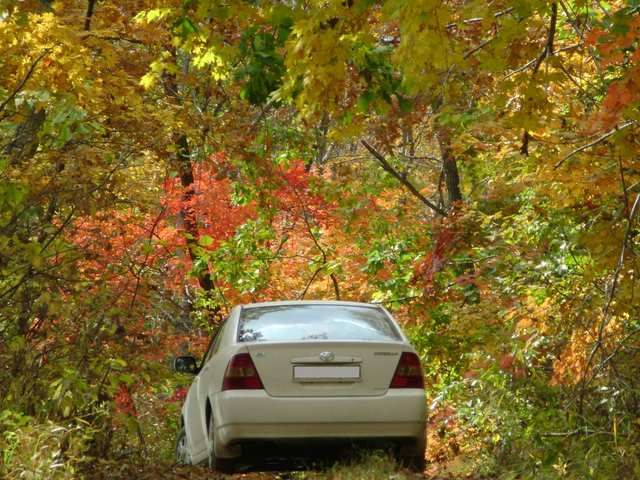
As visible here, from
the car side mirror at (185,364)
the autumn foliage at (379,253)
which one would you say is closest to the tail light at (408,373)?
the autumn foliage at (379,253)

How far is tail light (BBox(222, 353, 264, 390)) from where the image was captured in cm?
773

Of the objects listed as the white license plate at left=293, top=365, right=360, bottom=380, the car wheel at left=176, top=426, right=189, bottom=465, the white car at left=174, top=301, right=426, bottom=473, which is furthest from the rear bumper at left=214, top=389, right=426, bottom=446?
the car wheel at left=176, top=426, right=189, bottom=465

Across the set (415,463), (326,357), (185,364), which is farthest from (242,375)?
(185,364)

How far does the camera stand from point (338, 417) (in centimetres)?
772

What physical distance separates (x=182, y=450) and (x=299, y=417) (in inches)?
118

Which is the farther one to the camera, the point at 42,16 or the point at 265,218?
the point at 265,218

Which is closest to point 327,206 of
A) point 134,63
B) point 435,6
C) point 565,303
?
point 134,63

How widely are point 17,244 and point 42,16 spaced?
2.26m

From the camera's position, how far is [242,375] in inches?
305

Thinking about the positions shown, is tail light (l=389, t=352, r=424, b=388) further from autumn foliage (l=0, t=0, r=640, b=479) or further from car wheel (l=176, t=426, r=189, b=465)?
car wheel (l=176, t=426, r=189, b=465)

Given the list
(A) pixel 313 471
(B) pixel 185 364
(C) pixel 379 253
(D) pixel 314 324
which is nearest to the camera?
(D) pixel 314 324

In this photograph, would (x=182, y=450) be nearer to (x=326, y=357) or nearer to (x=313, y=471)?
(x=313, y=471)

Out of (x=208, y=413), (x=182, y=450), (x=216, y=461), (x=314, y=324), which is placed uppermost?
(x=314, y=324)

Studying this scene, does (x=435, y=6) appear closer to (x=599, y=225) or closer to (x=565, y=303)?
(x=599, y=225)
